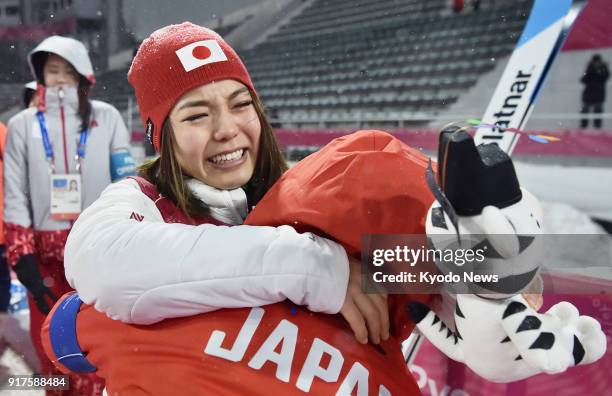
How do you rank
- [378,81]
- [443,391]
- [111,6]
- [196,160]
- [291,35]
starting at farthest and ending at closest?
1. [378,81]
2. [291,35]
3. [111,6]
4. [443,391]
5. [196,160]

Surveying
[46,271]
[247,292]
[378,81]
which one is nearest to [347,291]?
[247,292]

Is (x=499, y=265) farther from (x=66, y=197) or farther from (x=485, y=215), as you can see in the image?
(x=66, y=197)

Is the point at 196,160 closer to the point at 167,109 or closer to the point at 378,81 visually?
the point at 167,109

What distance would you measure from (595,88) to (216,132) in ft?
14.1

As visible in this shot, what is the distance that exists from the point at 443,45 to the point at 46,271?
5.58 metres

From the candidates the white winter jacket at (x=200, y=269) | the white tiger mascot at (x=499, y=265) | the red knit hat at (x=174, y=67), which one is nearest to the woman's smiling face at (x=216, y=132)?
the red knit hat at (x=174, y=67)

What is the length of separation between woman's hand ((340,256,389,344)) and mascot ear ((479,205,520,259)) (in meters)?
0.16

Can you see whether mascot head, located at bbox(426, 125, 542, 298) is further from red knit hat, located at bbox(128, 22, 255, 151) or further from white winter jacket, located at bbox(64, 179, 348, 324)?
red knit hat, located at bbox(128, 22, 255, 151)

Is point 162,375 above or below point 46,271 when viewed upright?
above

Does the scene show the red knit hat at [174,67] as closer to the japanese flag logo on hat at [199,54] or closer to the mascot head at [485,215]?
the japanese flag logo on hat at [199,54]

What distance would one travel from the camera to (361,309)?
1.73ft

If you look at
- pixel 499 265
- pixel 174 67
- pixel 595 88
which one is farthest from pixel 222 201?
pixel 595 88

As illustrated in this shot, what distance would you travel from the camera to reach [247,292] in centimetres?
50

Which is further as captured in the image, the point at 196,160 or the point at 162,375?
the point at 196,160
